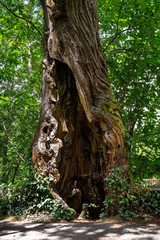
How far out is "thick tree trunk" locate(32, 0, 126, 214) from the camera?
434 cm

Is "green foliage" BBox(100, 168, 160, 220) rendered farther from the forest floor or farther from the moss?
the moss

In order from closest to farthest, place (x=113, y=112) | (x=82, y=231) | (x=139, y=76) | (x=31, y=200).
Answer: (x=82, y=231) < (x=31, y=200) < (x=113, y=112) < (x=139, y=76)

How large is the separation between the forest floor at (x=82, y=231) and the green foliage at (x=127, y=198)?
292mm

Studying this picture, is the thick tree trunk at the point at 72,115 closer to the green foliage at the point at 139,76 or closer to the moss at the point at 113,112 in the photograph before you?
the moss at the point at 113,112

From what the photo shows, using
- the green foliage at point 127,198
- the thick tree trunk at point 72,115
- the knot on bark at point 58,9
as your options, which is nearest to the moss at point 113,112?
the thick tree trunk at point 72,115

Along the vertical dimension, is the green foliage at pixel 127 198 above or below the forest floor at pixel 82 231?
above

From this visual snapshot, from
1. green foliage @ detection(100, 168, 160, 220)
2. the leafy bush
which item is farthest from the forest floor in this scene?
the leafy bush

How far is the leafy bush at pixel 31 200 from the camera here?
4.00 meters

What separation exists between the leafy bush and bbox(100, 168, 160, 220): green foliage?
3.07 ft

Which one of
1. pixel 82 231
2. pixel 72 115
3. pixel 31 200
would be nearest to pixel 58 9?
pixel 72 115

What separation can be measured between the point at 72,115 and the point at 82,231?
10.0 feet

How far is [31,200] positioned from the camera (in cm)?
422

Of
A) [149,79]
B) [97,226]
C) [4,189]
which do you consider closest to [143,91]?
[149,79]

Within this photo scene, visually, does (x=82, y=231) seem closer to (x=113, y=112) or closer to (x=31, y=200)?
(x=31, y=200)
